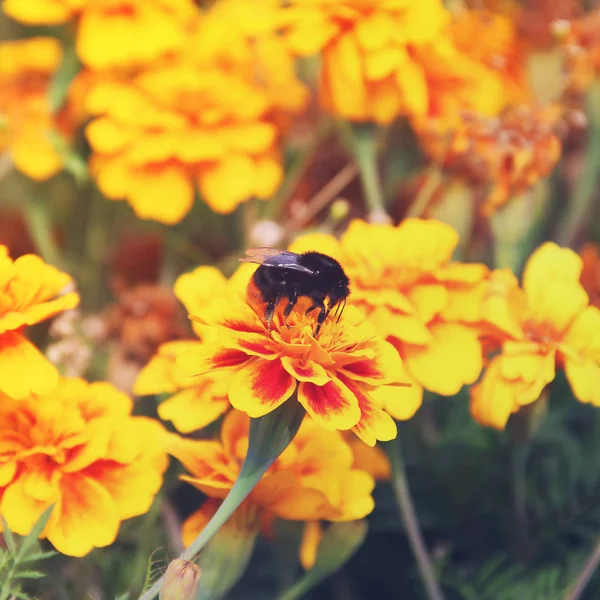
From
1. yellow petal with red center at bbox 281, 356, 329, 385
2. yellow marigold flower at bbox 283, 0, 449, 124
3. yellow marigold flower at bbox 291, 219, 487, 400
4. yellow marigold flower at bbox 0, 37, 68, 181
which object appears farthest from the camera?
yellow marigold flower at bbox 0, 37, 68, 181

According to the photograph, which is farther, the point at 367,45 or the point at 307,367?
the point at 367,45

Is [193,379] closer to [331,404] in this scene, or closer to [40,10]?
[331,404]

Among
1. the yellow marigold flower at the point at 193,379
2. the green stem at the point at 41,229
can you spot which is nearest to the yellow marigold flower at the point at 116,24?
the green stem at the point at 41,229

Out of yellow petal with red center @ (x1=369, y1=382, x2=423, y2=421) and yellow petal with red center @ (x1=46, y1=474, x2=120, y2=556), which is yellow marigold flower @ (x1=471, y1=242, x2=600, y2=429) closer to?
yellow petal with red center @ (x1=369, y1=382, x2=423, y2=421)

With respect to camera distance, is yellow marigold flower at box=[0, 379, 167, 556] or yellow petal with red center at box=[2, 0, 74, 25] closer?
yellow marigold flower at box=[0, 379, 167, 556]

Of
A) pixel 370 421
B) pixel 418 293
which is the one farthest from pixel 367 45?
pixel 370 421

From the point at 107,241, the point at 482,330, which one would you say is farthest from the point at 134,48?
the point at 482,330

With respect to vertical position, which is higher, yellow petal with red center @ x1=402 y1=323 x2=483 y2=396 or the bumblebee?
the bumblebee

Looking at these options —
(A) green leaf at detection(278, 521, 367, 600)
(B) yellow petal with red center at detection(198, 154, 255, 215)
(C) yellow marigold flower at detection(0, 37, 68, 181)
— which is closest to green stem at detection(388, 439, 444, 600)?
(A) green leaf at detection(278, 521, 367, 600)
